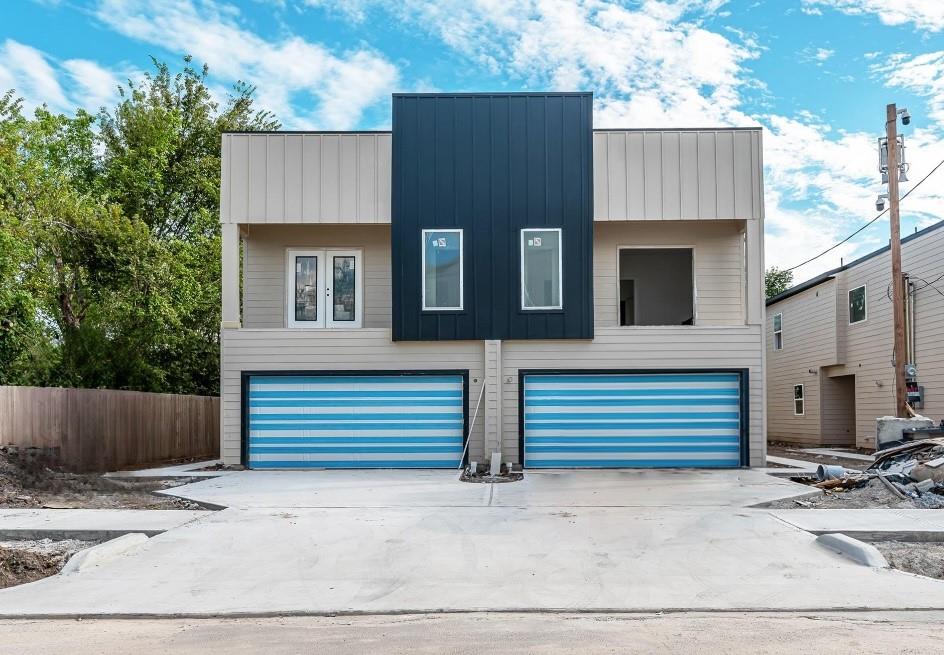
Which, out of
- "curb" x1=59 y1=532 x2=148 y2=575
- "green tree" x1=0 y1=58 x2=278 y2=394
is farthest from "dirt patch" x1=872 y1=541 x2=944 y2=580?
"green tree" x1=0 y1=58 x2=278 y2=394

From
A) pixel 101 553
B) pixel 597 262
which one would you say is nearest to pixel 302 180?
pixel 597 262

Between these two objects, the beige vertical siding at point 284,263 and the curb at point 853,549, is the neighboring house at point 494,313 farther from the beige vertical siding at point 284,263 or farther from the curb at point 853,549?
the curb at point 853,549

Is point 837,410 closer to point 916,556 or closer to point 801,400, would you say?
point 801,400

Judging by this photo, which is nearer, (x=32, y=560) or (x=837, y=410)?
(x=32, y=560)

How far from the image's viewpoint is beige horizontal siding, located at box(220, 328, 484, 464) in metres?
14.5

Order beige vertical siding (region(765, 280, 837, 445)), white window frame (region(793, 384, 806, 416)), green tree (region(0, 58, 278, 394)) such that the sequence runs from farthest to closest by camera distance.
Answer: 1. white window frame (region(793, 384, 806, 416))
2. beige vertical siding (region(765, 280, 837, 445))
3. green tree (region(0, 58, 278, 394))

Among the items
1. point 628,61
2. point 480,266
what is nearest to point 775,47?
point 628,61

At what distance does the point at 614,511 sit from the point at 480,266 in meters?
6.26

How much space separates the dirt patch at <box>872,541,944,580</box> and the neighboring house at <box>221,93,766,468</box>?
6.54m

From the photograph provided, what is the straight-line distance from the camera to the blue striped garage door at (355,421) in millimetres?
14430

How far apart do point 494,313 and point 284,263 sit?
4.46 meters

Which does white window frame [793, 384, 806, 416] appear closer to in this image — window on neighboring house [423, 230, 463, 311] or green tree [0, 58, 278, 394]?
window on neighboring house [423, 230, 463, 311]

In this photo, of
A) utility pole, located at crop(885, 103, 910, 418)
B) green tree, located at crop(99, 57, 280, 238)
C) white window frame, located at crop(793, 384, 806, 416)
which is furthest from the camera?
white window frame, located at crop(793, 384, 806, 416)

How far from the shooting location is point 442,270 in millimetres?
14555
